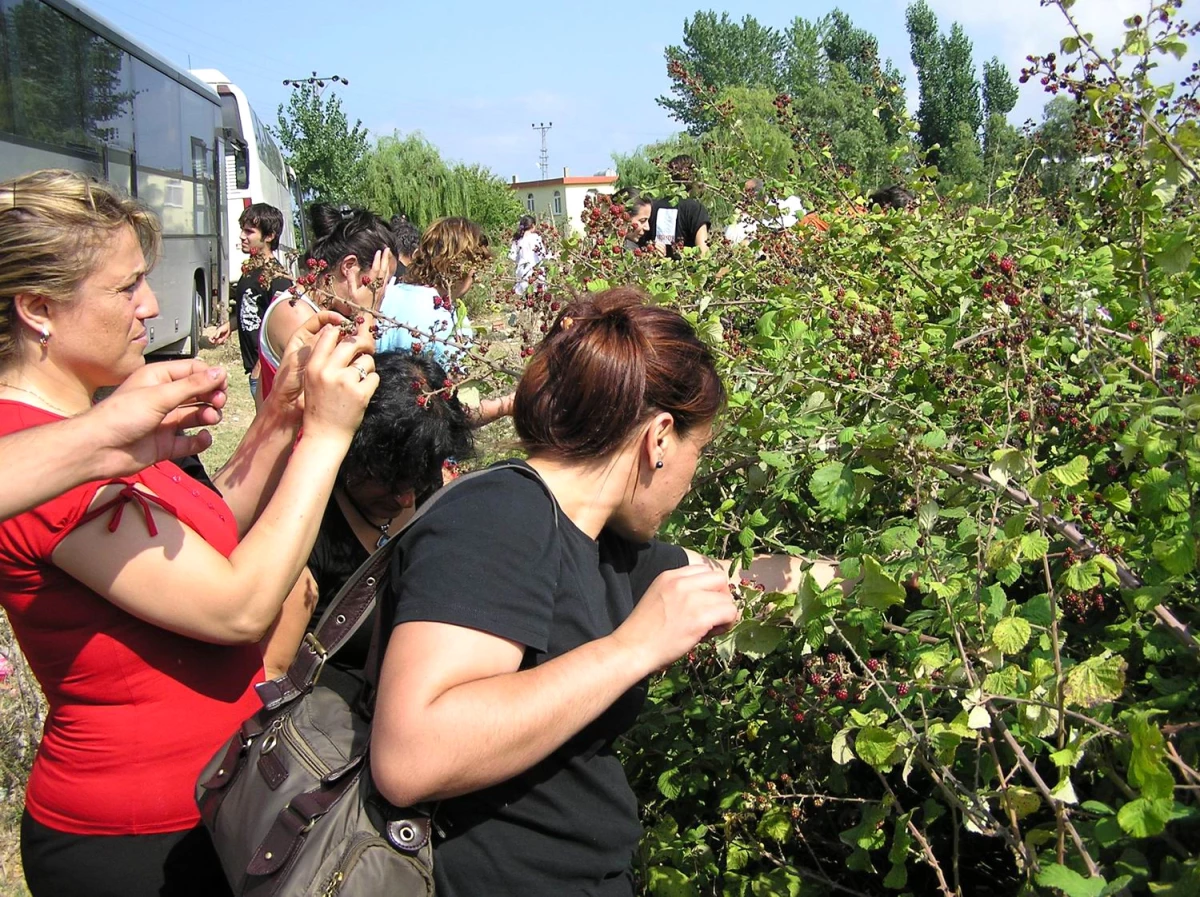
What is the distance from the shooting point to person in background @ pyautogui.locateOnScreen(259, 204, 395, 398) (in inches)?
90.1

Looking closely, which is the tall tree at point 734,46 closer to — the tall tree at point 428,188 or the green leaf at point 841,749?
the tall tree at point 428,188

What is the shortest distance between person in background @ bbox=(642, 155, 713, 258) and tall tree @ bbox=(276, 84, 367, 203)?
31341 millimetres

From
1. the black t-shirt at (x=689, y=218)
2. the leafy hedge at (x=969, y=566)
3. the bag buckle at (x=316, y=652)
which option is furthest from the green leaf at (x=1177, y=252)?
the black t-shirt at (x=689, y=218)

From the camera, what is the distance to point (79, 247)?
173cm

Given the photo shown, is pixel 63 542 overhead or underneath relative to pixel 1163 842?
overhead

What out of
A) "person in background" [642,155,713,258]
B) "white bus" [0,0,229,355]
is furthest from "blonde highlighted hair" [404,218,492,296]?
"white bus" [0,0,229,355]

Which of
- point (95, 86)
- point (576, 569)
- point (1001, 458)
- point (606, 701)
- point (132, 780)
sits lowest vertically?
point (132, 780)

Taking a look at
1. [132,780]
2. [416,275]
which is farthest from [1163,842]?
[416,275]

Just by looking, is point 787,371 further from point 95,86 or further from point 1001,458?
point 95,86

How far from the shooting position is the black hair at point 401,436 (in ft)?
7.53

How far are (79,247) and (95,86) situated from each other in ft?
31.4

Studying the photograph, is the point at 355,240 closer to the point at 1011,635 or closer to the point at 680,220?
the point at 1011,635

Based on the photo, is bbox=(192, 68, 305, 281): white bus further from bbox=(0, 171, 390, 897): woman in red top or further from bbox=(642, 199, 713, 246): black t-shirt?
bbox=(0, 171, 390, 897): woman in red top

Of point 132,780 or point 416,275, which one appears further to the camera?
point 416,275
